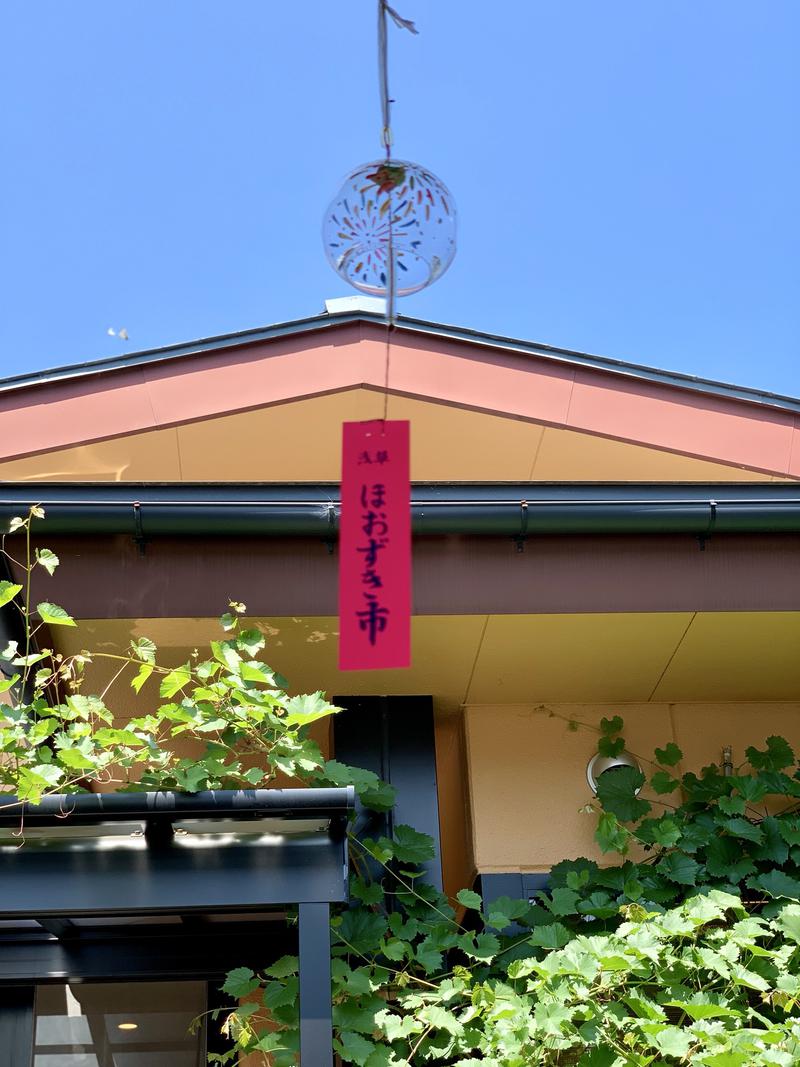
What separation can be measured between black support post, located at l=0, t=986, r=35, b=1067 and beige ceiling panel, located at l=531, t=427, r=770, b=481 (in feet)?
10.7

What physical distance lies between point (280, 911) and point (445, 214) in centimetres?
266

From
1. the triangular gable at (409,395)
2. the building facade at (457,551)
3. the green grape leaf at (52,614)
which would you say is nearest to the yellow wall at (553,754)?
the building facade at (457,551)

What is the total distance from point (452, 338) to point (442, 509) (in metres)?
1.19

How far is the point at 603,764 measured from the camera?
542 cm

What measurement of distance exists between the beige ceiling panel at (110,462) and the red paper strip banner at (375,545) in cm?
176

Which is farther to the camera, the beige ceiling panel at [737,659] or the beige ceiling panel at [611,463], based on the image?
the beige ceiling panel at [611,463]

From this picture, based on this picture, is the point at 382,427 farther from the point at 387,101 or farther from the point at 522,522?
the point at 387,101

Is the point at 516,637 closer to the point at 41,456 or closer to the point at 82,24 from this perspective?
the point at 41,456

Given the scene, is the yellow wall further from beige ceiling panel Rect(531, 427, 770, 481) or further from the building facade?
beige ceiling panel Rect(531, 427, 770, 481)

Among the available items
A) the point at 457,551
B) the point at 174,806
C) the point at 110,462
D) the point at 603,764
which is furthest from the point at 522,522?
the point at 110,462

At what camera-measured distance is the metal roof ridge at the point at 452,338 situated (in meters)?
5.51

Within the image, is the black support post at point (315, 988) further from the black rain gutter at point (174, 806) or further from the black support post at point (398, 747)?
the black support post at point (398, 747)

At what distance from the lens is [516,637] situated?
5.09m

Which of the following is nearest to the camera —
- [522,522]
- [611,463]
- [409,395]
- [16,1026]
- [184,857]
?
[184,857]
